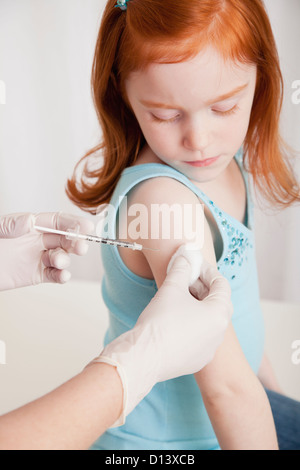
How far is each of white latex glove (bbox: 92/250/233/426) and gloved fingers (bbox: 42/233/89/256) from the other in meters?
0.23

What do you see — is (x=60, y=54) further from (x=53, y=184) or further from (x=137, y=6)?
(x=137, y=6)

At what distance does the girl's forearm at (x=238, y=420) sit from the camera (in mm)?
872

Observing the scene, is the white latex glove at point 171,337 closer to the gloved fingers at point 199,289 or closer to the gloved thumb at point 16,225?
the gloved fingers at point 199,289

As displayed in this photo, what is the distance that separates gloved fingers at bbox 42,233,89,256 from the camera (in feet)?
3.23

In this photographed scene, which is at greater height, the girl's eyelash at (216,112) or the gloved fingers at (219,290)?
the girl's eyelash at (216,112)

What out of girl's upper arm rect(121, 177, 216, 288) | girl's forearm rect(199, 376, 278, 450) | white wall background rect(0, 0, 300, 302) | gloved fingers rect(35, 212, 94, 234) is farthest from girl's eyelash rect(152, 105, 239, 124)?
white wall background rect(0, 0, 300, 302)

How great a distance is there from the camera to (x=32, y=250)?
112cm

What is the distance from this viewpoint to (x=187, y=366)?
81 centimetres

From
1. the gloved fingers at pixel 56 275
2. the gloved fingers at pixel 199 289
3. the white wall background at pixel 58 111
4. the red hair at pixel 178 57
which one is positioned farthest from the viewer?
the white wall background at pixel 58 111

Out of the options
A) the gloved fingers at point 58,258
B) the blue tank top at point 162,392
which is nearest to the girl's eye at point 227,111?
the blue tank top at point 162,392

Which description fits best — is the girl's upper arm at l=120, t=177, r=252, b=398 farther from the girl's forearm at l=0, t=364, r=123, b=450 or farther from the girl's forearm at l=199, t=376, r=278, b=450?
the girl's forearm at l=0, t=364, r=123, b=450

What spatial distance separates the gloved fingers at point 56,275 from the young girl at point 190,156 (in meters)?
0.09

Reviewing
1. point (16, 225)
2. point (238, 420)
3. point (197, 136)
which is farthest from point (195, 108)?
point (238, 420)

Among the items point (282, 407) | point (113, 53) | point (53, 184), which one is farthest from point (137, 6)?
point (53, 184)
